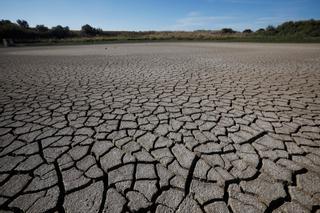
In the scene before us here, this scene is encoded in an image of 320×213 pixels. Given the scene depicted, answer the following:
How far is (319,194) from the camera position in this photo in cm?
149

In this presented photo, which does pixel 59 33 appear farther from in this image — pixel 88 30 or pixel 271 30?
pixel 271 30

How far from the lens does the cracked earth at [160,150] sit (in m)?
1.46

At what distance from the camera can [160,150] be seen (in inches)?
80.7

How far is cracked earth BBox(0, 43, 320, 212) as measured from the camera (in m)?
1.46

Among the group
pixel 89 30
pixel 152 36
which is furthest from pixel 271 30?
pixel 89 30

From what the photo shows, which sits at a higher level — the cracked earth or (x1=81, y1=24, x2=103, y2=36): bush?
(x1=81, y1=24, x2=103, y2=36): bush

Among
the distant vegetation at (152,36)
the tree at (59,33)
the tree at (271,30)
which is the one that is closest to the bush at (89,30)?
the distant vegetation at (152,36)

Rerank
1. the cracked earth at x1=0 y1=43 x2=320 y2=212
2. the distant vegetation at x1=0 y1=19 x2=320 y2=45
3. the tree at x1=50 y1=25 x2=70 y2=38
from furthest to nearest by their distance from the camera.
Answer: the tree at x1=50 y1=25 x2=70 y2=38 → the distant vegetation at x1=0 y1=19 x2=320 y2=45 → the cracked earth at x1=0 y1=43 x2=320 y2=212

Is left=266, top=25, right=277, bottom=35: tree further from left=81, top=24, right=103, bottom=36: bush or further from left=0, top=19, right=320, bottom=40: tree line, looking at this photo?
left=81, top=24, right=103, bottom=36: bush

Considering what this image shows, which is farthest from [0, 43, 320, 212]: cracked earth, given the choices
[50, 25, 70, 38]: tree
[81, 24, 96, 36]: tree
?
[81, 24, 96, 36]: tree

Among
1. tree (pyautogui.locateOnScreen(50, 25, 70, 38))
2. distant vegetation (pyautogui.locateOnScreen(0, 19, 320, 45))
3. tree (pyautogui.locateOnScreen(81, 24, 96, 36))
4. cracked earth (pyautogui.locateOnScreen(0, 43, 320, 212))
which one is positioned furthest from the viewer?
tree (pyautogui.locateOnScreen(81, 24, 96, 36))

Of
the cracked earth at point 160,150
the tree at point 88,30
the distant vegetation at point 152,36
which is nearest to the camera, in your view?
the cracked earth at point 160,150

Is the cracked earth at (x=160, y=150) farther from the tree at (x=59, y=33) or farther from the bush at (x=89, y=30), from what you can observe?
the bush at (x=89, y=30)

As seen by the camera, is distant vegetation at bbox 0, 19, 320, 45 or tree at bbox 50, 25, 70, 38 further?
tree at bbox 50, 25, 70, 38
